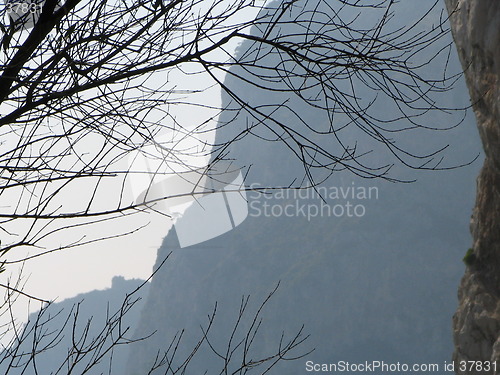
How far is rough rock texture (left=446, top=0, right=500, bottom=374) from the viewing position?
8.00m

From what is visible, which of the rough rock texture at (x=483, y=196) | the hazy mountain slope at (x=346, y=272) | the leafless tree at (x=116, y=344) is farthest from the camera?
the hazy mountain slope at (x=346, y=272)

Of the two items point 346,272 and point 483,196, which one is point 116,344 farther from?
point 346,272

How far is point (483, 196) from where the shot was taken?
10953mm

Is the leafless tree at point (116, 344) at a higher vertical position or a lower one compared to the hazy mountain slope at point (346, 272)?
lower

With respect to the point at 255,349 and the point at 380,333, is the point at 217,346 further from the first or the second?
the point at 380,333

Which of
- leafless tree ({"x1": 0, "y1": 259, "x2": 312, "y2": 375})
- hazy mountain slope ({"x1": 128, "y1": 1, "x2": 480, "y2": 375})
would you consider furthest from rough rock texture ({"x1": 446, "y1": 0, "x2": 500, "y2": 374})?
hazy mountain slope ({"x1": 128, "y1": 1, "x2": 480, "y2": 375})

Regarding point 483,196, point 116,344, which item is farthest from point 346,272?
point 116,344

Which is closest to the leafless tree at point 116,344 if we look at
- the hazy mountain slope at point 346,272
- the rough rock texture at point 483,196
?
the rough rock texture at point 483,196

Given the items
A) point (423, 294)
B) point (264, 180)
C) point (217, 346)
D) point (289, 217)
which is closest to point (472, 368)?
point (423, 294)

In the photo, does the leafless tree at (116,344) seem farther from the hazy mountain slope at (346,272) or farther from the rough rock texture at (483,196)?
the hazy mountain slope at (346,272)

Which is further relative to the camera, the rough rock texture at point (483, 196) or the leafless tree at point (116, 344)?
the rough rock texture at point (483, 196)

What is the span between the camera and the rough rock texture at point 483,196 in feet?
26.2

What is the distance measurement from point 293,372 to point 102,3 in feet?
177

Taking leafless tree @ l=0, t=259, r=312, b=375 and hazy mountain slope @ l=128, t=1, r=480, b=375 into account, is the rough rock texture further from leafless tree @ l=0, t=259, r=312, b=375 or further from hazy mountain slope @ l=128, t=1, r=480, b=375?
hazy mountain slope @ l=128, t=1, r=480, b=375
